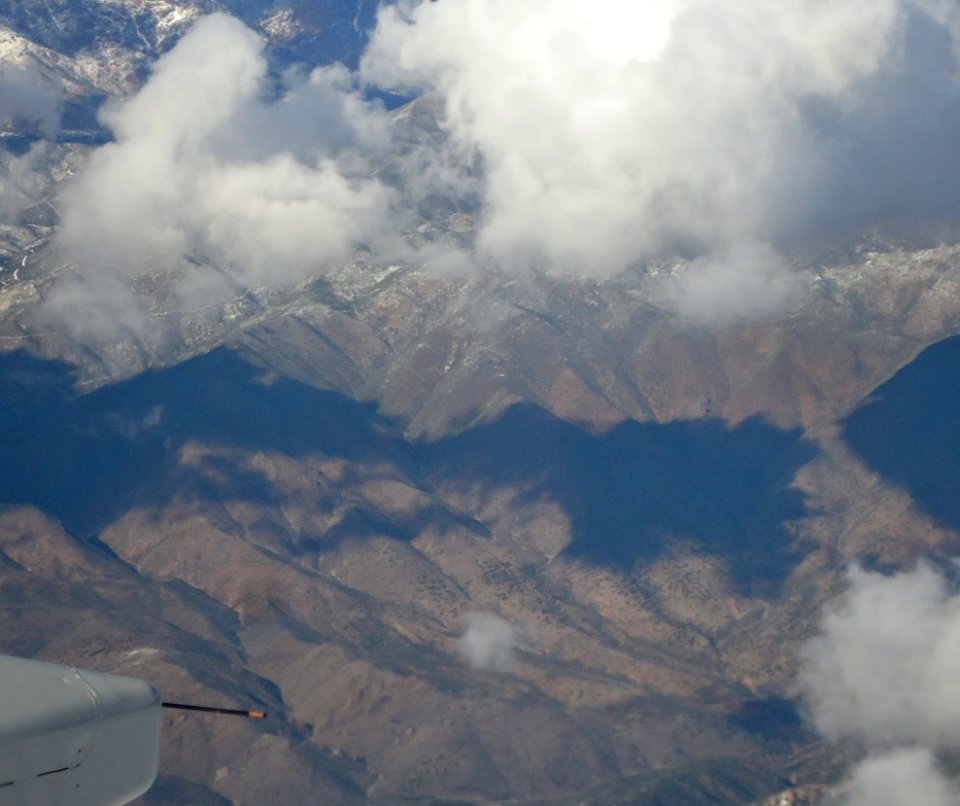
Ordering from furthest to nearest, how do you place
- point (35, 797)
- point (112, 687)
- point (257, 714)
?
1. point (257, 714)
2. point (112, 687)
3. point (35, 797)

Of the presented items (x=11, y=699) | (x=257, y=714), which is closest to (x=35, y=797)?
(x=11, y=699)

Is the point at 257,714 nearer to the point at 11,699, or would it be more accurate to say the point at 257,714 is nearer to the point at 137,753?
the point at 137,753

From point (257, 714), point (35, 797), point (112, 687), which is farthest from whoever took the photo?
point (257, 714)

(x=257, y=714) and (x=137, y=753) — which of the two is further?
(x=257, y=714)

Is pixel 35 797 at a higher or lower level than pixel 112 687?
lower

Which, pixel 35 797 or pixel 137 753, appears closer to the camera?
pixel 35 797

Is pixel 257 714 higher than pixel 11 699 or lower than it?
higher

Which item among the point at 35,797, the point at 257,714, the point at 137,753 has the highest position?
the point at 257,714

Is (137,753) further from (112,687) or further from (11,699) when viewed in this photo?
(11,699)

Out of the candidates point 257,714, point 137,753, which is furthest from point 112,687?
point 257,714
